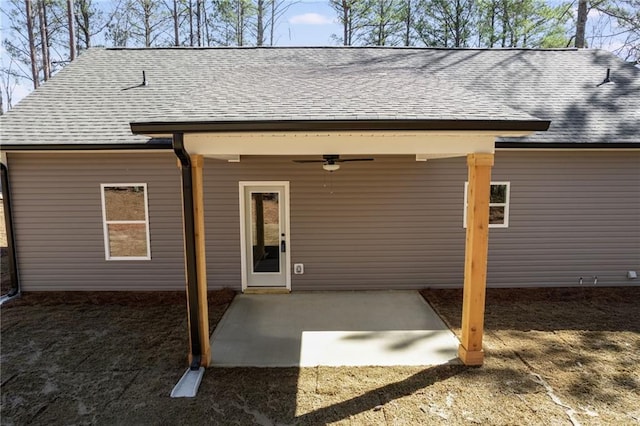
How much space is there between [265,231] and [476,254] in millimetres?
4280

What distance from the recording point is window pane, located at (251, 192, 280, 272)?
7492mm

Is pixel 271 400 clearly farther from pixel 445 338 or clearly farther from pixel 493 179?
pixel 493 179

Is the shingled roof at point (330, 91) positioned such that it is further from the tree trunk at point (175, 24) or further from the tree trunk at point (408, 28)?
the tree trunk at point (175, 24)

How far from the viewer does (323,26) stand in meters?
20.5

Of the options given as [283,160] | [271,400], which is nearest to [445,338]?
[271,400]

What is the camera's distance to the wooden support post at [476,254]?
443cm

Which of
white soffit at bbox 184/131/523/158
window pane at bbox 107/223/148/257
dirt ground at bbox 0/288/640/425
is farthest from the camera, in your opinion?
window pane at bbox 107/223/148/257

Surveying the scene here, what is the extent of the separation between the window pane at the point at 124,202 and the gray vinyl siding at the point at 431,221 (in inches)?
53.0

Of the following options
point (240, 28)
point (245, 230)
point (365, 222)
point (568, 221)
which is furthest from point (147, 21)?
point (568, 221)

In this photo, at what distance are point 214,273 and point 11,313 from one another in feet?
11.0

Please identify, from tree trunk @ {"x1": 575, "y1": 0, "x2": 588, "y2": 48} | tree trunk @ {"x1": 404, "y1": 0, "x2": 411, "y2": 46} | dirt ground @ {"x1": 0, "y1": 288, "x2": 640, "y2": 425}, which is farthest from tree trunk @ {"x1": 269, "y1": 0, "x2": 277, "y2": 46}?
dirt ground @ {"x1": 0, "y1": 288, "x2": 640, "y2": 425}

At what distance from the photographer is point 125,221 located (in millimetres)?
7344

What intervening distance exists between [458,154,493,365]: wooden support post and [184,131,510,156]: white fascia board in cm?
23

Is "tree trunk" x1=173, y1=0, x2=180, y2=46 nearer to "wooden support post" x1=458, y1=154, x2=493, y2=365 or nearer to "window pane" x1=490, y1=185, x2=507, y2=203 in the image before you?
"window pane" x1=490, y1=185, x2=507, y2=203
